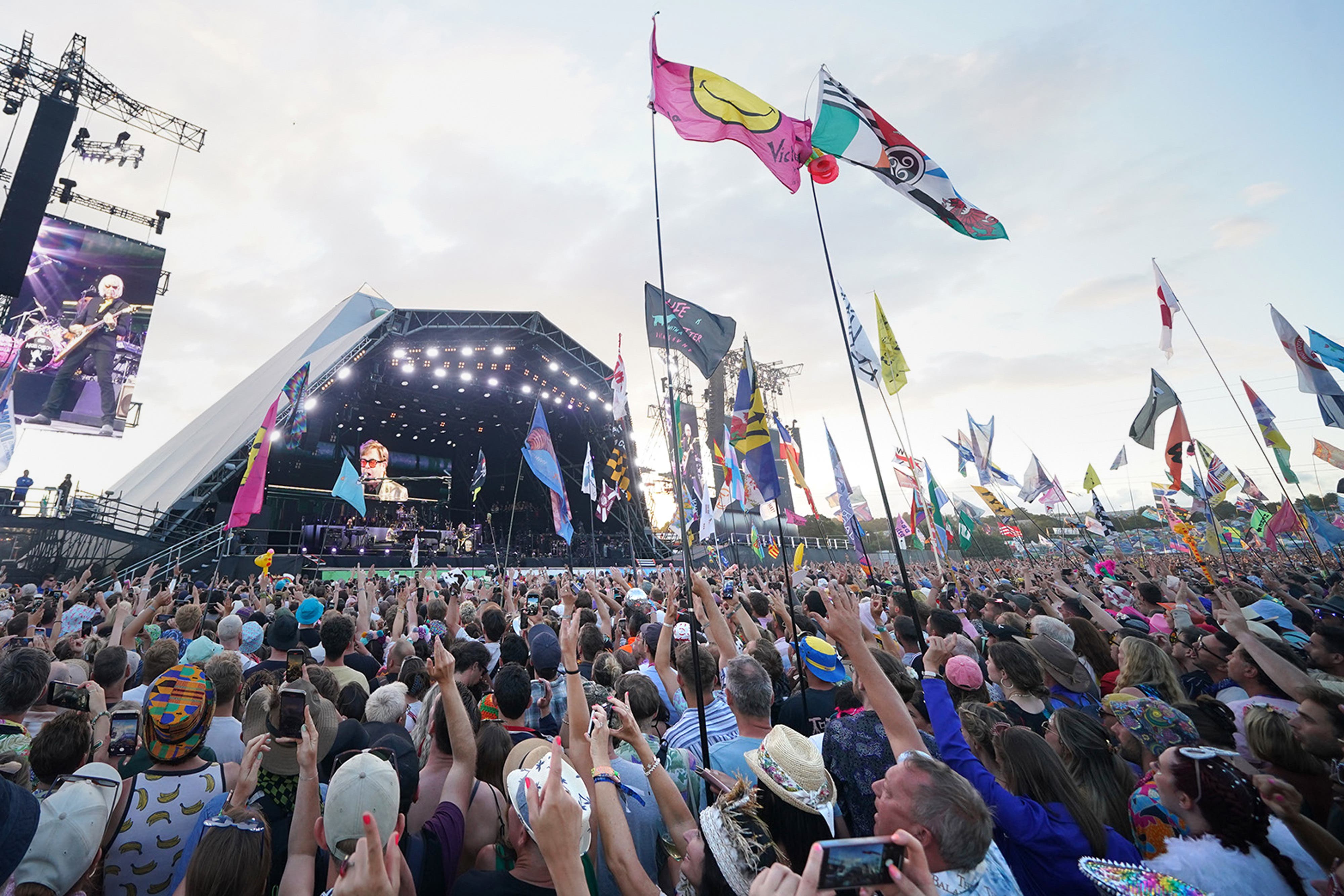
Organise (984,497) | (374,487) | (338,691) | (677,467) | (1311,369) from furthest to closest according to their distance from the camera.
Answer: (374,487), (984,497), (1311,369), (677,467), (338,691)

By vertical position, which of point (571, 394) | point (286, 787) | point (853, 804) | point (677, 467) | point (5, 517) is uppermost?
point (571, 394)

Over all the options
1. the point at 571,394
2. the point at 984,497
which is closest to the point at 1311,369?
the point at 984,497

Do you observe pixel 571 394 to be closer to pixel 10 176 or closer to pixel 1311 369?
pixel 10 176

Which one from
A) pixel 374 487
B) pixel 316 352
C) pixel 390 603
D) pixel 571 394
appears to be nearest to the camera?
pixel 390 603

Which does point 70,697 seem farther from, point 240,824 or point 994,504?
point 994,504

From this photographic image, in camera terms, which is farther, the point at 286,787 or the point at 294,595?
the point at 294,595

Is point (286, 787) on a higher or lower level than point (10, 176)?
lower

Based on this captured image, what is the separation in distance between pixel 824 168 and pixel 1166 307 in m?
9.43

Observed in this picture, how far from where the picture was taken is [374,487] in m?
27.7

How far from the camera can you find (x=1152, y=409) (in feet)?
38.8

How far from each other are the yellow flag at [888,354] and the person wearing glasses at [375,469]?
999 inches

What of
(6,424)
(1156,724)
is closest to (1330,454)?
(1156,724)

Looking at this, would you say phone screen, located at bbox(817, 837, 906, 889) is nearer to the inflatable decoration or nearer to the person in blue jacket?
the person in blue jacket

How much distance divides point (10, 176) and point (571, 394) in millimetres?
17311
